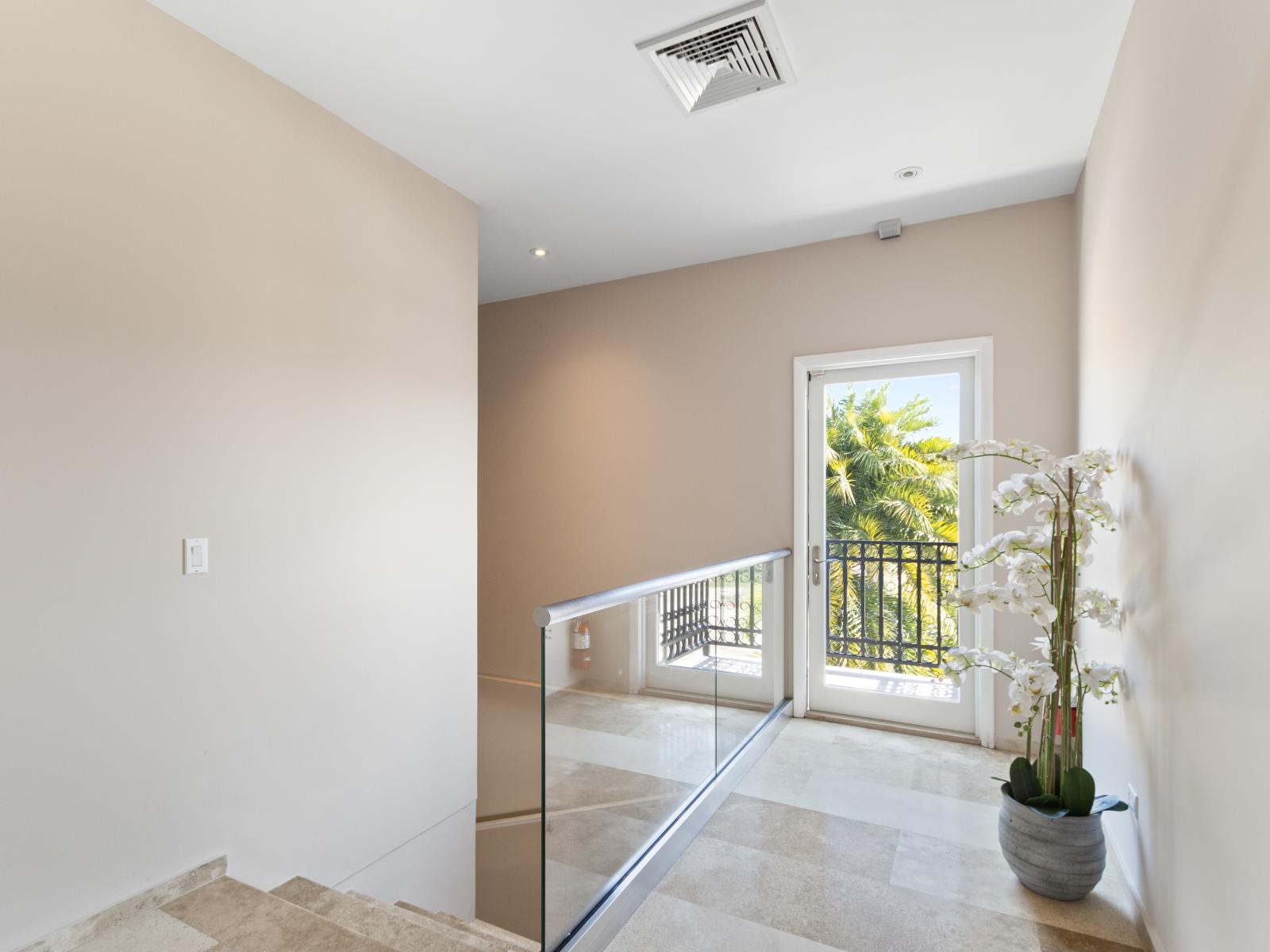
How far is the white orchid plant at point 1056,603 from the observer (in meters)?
2.04

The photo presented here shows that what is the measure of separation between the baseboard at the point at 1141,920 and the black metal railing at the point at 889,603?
1404 millimetres

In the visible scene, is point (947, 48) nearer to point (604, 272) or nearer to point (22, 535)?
point (604, 272)

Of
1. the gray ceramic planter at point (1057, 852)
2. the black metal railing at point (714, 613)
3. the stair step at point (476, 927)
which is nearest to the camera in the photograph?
the gray ceramic planter at point (1057, 852)

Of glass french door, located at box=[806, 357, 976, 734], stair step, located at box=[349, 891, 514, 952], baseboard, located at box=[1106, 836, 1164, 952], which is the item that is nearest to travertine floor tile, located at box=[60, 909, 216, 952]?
stair step, located at box=[349, 891, 514, 952]

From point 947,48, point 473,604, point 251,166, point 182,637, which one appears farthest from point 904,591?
point 251,166

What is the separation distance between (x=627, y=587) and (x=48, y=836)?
1.61 m

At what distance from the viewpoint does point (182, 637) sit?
203 cm

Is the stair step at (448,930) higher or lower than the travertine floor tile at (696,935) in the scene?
lower

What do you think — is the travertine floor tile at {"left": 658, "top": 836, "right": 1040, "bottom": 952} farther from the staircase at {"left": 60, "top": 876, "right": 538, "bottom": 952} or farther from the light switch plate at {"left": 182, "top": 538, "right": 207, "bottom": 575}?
the light switch plate at {"left": 182, "top": 538, "right": 207, "bottom": 575}

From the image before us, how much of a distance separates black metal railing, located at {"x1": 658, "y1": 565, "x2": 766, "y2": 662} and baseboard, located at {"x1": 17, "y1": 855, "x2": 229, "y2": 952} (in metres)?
1.55

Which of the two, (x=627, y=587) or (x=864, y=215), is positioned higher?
(x=864, y=215)

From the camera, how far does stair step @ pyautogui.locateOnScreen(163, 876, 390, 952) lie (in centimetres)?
175

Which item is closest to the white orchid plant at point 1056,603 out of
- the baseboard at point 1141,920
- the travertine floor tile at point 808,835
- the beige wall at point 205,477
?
the baseboard at point 1141,920

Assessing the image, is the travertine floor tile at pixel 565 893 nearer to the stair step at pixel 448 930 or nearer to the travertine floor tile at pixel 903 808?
the stair step at pixel 448 930
